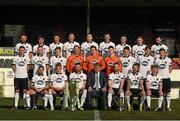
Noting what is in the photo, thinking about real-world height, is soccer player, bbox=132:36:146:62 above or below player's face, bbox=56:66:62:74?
above

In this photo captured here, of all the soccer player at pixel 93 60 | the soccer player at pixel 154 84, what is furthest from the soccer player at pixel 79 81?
the soccer player at pixel 154 84

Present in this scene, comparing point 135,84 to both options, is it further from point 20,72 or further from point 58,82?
point 20,72

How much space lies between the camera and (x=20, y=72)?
16.9 metres

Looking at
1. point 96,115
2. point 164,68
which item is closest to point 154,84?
point 164,68

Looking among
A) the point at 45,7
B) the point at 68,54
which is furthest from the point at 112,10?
the point at 68,54

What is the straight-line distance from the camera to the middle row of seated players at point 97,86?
1650 centimetres

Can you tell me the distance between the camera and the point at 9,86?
22.6 m

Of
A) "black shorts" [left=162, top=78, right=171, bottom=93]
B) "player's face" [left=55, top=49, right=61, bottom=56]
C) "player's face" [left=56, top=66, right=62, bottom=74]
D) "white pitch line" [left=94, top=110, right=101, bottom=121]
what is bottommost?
"white pitch line" [left=94, top=110, right=101, bottom=121]

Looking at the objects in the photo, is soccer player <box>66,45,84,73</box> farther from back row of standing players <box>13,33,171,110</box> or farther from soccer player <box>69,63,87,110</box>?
soccer player <box>69,63,87,110</box>

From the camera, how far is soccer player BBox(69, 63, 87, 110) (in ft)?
54.3

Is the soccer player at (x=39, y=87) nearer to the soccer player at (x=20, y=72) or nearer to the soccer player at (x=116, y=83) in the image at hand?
the soccer player at (x=20, y=72)

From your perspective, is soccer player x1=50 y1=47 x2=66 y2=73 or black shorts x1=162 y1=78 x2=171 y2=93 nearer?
black shorts x1=162 y1=78 x2=171 y2=93

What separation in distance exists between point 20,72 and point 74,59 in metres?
1.49

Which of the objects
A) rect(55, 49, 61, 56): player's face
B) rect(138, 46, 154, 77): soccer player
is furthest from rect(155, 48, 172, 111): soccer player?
rect(55, 49, 61, 56): player's face
